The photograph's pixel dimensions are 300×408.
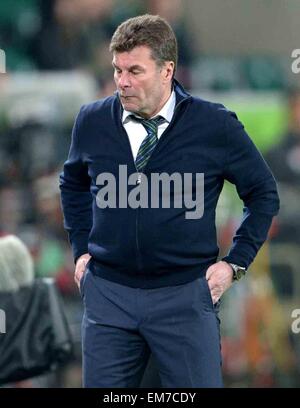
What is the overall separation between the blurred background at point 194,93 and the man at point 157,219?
2.57 metres

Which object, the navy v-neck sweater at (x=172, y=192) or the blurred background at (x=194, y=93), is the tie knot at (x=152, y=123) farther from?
the blurred background at (x=194, y=93)

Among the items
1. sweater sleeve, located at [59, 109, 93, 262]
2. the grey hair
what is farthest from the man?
the grey hair

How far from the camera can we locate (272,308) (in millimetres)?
7809

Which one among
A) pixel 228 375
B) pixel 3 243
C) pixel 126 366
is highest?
pixel 3 243

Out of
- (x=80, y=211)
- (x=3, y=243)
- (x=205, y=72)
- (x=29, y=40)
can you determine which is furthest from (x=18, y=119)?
(x=80, y=211)

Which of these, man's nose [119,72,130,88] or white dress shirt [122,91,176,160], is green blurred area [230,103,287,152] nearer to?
white dress shirt [122,91,176,160]

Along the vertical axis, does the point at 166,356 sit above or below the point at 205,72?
below

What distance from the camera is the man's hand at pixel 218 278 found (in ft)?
12.7

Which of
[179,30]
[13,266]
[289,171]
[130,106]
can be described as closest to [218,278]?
[130,106]

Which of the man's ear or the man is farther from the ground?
the man's ear

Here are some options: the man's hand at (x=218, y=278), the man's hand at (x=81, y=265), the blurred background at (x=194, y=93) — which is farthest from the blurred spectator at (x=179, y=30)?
the man's hand at (x=218, y=278)

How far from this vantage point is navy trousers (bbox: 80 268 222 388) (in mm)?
3838

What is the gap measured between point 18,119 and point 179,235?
4393 mm

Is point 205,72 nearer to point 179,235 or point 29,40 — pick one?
point 29,40
